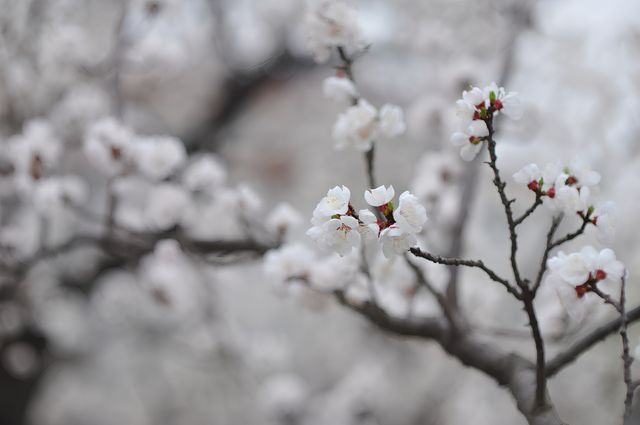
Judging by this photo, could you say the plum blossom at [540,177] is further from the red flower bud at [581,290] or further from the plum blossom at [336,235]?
the plum blossom at [336,235]

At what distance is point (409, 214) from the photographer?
67cm

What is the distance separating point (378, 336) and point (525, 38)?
1774 millimetres

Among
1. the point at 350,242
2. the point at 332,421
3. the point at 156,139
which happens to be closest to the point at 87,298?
the point at 332,421

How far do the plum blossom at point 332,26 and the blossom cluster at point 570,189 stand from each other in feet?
1.54

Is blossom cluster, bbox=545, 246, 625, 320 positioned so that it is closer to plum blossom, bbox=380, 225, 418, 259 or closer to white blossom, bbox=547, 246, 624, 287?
white blossom, bbox=547, 246, 624, 287

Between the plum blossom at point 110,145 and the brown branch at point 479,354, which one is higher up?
the brown branch at point 479,354

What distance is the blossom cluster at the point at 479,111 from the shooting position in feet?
2.51

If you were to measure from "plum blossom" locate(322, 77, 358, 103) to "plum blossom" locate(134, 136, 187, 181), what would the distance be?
0.53m

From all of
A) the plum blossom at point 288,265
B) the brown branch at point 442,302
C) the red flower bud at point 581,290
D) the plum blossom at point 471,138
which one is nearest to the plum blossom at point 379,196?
the plum blossom at point 471,138

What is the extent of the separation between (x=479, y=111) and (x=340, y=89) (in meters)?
0.38

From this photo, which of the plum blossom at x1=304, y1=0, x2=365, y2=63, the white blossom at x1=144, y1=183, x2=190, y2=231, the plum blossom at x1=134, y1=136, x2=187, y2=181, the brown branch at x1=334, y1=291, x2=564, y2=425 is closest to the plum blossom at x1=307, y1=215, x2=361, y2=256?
the brown branch at x1=334, y1=291, x2=564, y2=425

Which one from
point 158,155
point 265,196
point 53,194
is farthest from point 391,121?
point 265,196

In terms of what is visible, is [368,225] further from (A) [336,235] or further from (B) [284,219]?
(B) [284,219]

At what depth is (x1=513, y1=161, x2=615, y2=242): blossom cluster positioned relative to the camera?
788 millimetres
